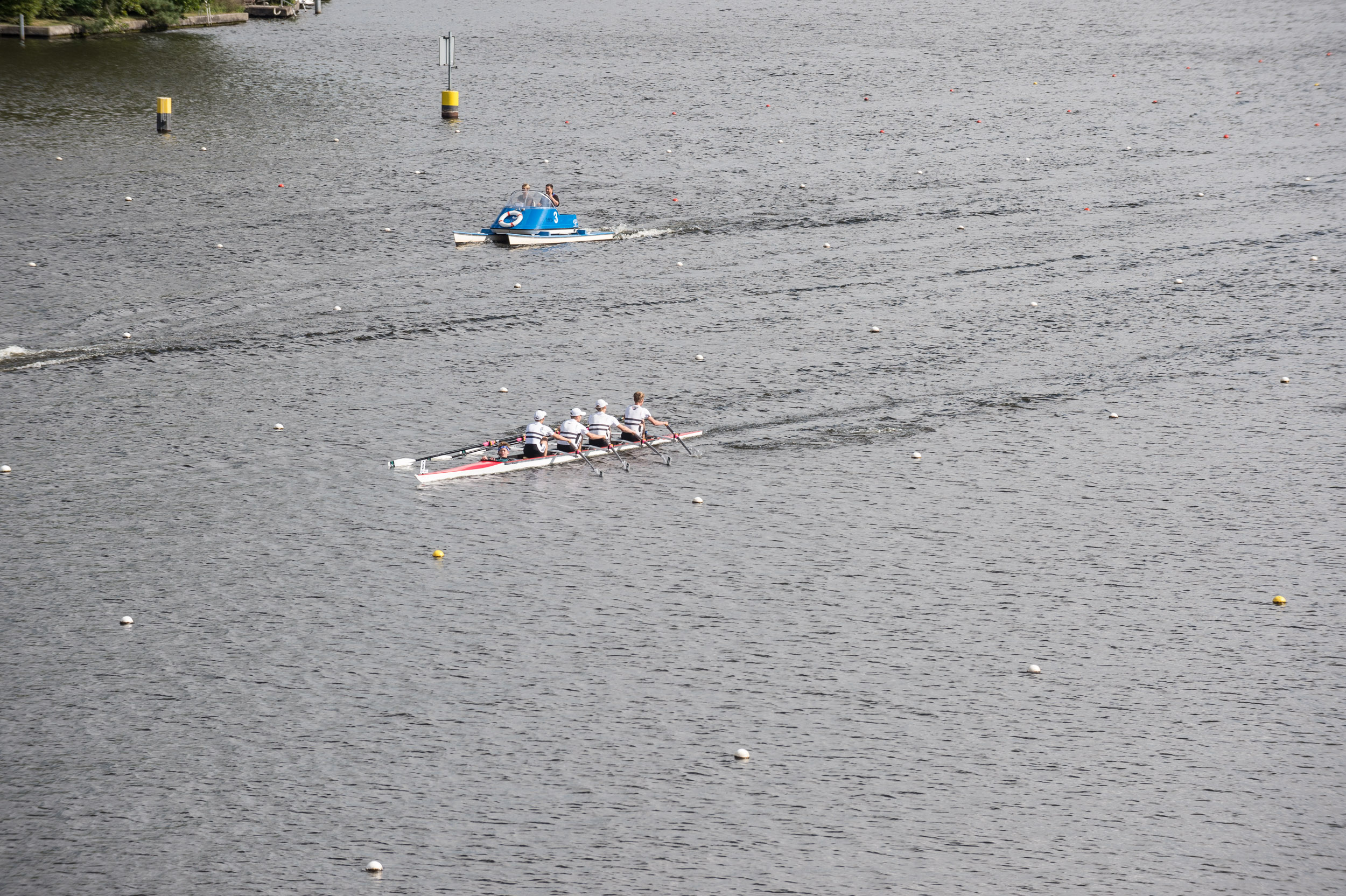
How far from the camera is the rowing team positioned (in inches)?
1003

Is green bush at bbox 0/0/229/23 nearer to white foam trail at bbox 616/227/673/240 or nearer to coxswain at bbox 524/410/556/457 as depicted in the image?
white foam trail at bbox 616/227/673/240

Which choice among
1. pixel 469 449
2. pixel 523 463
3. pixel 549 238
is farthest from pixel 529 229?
pixel 469 449

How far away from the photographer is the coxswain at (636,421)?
26219 mm

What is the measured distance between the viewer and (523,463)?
83.3ft

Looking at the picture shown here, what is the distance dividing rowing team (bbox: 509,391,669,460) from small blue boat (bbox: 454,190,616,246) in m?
13.1

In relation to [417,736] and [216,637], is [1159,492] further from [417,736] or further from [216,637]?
[216,637]

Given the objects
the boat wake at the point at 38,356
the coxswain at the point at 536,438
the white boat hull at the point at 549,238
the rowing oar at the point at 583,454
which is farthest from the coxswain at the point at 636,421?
the white boat hull at the point at 549,238

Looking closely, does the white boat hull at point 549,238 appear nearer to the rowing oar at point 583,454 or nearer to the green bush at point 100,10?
the rowing oar at point 583,454

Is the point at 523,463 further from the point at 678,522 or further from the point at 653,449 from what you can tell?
the point at 678,522

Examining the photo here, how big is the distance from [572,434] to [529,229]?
46.8 ft

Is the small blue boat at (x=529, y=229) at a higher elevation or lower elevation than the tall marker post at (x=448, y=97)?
lower

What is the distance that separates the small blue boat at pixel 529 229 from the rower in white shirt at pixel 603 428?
1352 cm

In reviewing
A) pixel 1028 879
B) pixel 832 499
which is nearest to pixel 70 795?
pixel 1028 879

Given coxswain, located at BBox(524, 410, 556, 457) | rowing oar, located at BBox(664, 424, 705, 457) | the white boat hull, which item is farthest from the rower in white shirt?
the white boat hull
